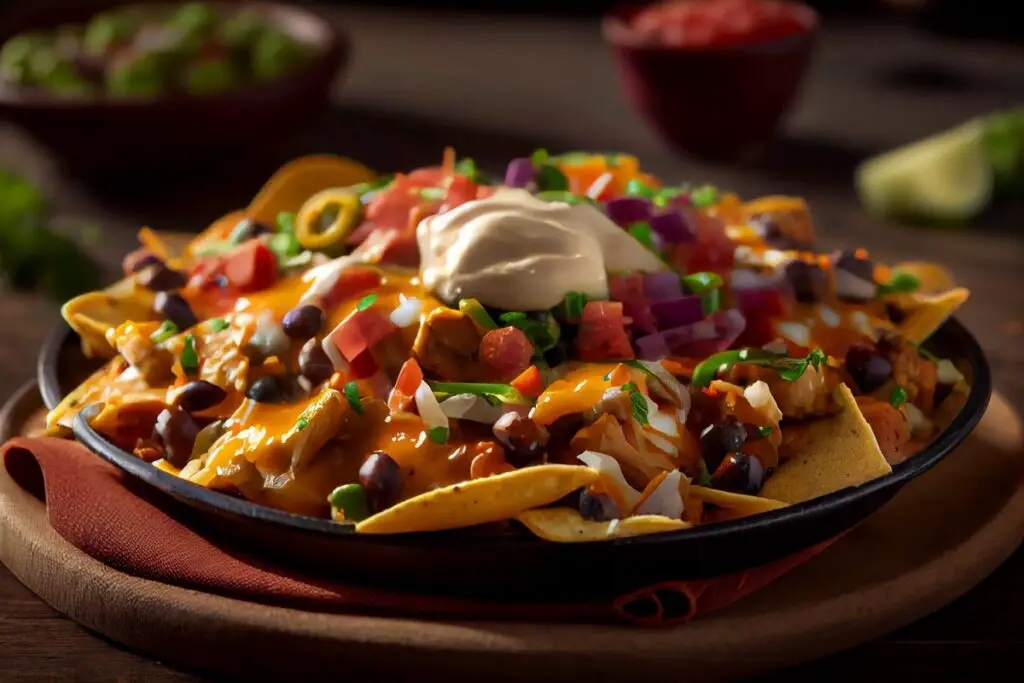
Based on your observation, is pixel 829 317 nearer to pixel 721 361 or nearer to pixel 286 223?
pixel 721 361

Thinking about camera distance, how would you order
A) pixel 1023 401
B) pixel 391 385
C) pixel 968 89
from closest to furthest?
pixel 391 385
pixel 1023 401
pixel 968 89

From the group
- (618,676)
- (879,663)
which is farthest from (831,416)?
(618,676)

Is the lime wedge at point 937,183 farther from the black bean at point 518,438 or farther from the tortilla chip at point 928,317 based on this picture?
the black bean at point 518,438

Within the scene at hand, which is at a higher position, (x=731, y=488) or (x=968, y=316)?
(x=731, y=488)

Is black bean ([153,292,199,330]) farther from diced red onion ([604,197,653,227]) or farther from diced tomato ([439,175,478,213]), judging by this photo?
diced red onion ([604,197,653,227])

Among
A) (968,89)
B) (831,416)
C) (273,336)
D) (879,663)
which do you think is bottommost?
(968,89)

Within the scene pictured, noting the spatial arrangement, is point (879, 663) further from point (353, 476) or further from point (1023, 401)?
point (1023, 401)

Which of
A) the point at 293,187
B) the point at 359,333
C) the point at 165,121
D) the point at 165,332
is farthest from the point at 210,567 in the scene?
the point at 165,121
